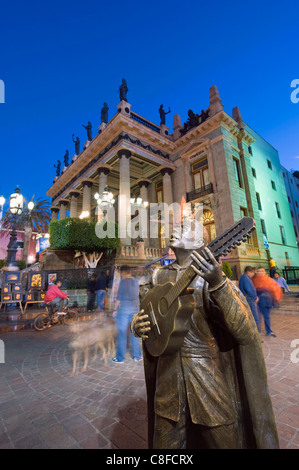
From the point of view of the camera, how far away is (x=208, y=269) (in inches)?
47.1

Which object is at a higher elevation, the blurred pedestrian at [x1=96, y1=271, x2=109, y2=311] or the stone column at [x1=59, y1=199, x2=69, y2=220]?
the stone column at [x1=59, y1=199, x2=69, y2=220]

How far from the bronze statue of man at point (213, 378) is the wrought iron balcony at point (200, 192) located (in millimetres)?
18067

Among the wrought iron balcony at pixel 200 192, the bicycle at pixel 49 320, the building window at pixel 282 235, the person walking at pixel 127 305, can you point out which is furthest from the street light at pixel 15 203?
the building window at pixel 282 235

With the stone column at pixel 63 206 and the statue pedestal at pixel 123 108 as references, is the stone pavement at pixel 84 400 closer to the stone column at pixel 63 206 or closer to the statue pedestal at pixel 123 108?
the statue pedestal at pixel 123 108

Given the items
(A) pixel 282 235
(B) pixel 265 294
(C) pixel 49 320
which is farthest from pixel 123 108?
(A) pixel 282 235

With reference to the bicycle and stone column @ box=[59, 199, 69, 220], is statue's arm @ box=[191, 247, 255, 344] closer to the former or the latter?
the bicycle

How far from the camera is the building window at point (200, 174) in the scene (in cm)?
1939

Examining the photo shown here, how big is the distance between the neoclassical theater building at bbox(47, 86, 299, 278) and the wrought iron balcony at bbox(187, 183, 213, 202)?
0.31ft

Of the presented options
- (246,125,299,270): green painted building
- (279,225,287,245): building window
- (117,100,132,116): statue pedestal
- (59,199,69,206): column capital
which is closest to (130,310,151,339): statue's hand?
(117,100,132,116): statue pedestal

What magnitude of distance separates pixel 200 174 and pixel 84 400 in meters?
19.6

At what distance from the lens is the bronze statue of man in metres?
1.23

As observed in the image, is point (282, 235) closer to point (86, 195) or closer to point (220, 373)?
point (86, 195)

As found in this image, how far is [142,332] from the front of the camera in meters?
1.49
